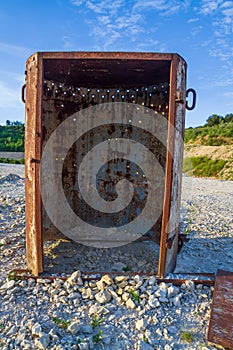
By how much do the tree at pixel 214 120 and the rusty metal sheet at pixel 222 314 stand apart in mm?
34703

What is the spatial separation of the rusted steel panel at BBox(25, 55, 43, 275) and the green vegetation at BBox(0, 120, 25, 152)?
26.0 meters

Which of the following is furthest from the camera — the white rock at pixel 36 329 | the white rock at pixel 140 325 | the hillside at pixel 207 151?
the hillside at pixel 207 151

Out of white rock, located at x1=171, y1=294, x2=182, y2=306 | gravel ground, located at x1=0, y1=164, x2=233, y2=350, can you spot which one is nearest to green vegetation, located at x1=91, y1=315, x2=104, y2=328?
gravel ground, located at x1=0, y1=164, x2=233, y2=350

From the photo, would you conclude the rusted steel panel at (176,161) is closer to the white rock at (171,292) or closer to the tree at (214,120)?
the white rock at (171,292)

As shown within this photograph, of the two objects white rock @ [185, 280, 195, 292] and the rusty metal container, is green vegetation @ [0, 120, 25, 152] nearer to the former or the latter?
the rusty metal container

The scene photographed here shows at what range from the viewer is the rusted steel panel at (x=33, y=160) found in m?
2.65

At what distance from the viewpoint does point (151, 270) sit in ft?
11.0

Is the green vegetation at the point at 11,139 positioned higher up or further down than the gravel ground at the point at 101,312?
higher up

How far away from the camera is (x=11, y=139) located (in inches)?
1284

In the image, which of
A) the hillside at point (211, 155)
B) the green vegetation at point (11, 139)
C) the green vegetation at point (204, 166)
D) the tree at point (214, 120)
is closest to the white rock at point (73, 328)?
the hillside at point (211, 155)

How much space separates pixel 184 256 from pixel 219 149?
19823 mm

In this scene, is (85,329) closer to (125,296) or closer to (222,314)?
(125,296)

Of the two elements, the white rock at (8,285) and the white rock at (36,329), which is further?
the white rock at (8,285)

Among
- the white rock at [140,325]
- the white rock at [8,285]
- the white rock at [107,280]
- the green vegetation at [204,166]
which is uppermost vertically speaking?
the green vegetation at [204,166]
